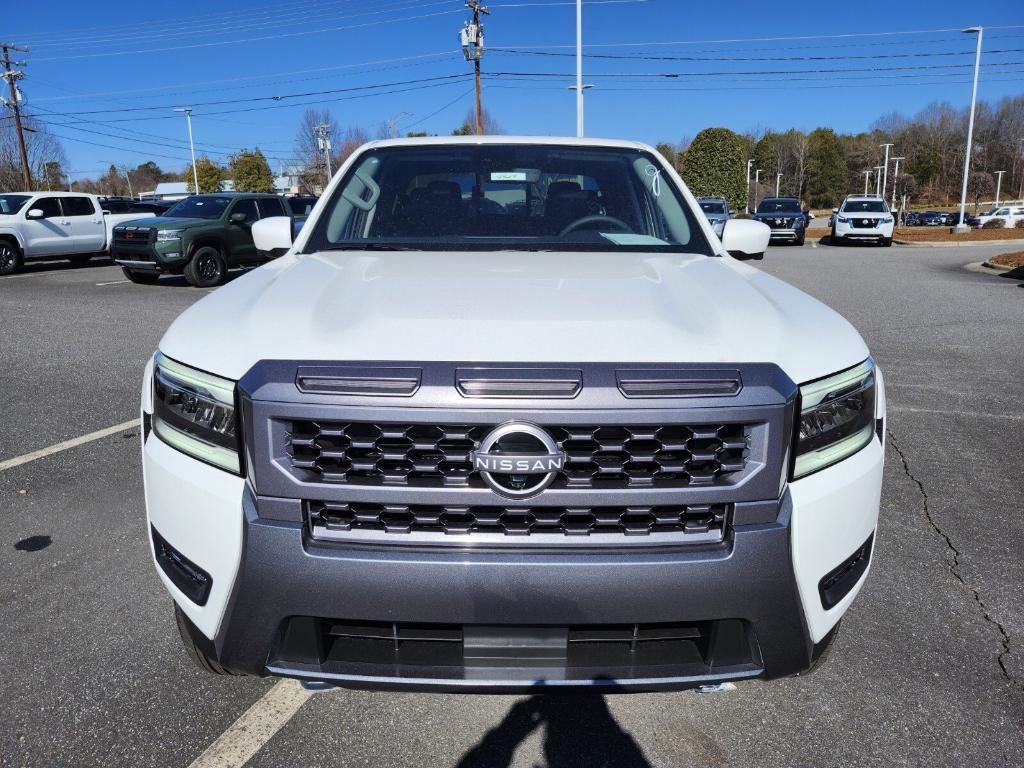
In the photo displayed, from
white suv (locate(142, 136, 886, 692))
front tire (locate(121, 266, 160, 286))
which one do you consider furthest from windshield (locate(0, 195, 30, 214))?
white suv (locate(142, 136, 886, 692))

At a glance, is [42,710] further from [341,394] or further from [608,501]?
[608,501]

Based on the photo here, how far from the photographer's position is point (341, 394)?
5.81 feet

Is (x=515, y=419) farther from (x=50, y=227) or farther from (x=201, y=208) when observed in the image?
(x=50, y=227)

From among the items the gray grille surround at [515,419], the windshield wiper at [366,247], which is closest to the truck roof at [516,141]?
the windshield wiper at [366,247]

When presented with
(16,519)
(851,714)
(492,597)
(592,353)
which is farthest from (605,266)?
(16,519)

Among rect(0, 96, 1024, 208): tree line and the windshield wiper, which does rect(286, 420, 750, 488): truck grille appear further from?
rect(0, 96, 1024, 208): tree line

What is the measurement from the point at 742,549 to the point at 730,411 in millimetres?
312

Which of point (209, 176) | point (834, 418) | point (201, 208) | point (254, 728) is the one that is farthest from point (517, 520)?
point (209, 176)

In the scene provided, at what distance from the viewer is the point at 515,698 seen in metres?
2.44

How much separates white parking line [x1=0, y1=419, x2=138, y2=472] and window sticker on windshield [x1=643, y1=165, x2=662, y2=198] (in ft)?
12.4

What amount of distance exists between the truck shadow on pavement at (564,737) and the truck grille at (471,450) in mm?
704

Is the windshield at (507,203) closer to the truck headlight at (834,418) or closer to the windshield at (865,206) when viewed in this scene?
the truck headlight at (834,418)

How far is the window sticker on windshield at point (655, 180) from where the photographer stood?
3.62 meters

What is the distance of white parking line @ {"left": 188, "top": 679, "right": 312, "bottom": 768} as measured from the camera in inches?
86.1
